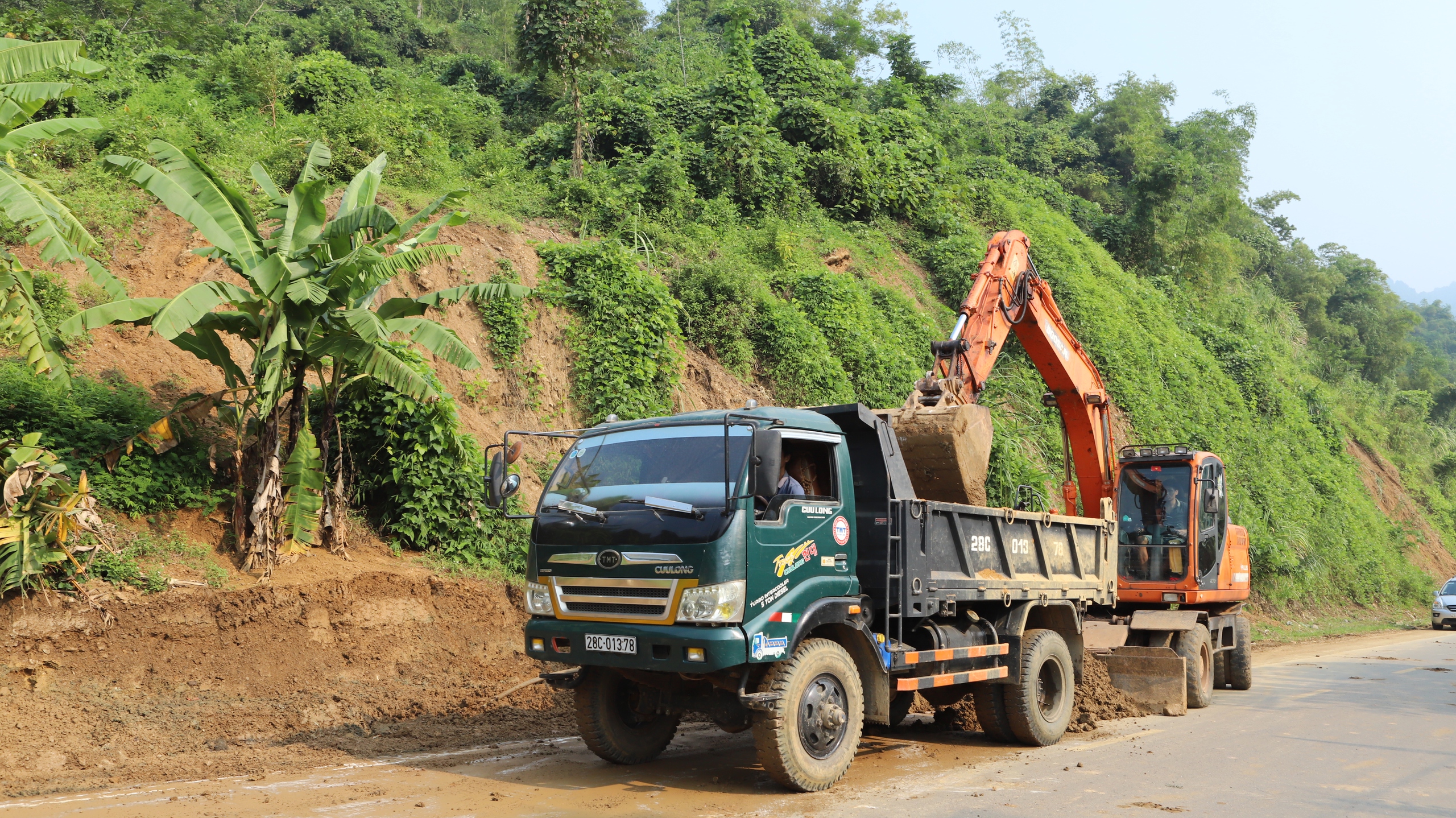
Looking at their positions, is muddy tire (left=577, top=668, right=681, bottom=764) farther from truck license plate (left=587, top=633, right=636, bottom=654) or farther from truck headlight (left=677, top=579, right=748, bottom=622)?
truck headlight (left=677, top=579, right=748, bottom=622)

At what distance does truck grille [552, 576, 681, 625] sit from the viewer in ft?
22.0

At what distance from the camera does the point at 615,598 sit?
22.7 feet

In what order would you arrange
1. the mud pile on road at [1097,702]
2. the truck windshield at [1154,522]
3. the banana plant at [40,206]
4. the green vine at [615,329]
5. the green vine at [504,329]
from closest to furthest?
the banana plant at [40,206] < the mud pile on road at [1097,702] < the truck windshield at [1154,522] < the green vine at [504,329] < the green vine at [615,329]

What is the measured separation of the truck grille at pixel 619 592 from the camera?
672 centimetres

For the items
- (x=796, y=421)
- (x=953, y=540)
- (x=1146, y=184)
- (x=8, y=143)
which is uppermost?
(x=1146, y=184)

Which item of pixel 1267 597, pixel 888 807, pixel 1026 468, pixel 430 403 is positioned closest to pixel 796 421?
pixel 888 807

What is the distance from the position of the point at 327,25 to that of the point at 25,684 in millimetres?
32361

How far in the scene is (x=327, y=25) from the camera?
35.3 meters

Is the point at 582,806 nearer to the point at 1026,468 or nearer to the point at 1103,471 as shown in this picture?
the point at 1103,471

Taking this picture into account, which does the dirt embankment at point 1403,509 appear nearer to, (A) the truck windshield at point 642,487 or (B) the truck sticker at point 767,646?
(B) the truck sticker at point 767,646

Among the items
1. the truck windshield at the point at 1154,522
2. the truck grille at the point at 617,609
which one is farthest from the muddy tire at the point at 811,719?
the truck windshield at the point at 1154,522

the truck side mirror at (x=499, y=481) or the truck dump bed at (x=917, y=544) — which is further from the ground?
the truck side mirror at (x=499, y=481)

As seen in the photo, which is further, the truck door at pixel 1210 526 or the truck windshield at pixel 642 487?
the truck door at pixel 1210 526

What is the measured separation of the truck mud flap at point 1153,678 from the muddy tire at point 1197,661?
1.67 ft
